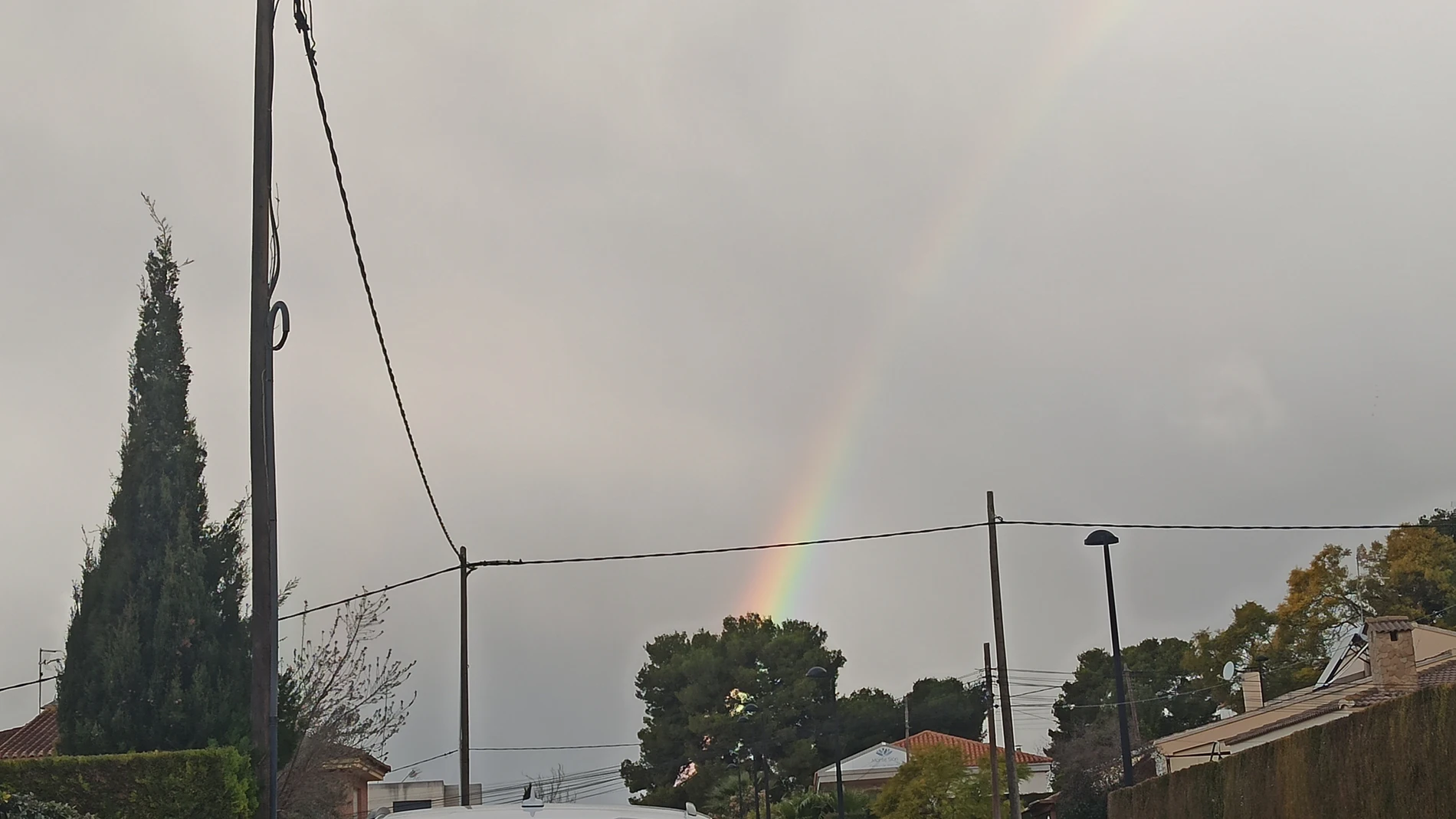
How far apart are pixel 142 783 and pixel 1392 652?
31497 mm

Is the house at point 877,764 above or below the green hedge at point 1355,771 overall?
below

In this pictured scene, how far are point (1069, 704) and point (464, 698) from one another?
60124 millimetres

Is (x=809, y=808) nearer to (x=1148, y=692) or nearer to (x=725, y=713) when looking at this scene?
(x=725, y=713)

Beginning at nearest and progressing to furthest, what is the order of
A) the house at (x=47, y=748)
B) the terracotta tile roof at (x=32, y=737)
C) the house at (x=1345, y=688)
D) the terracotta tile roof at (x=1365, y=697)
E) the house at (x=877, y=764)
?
the house at (x=47, y=748) < the terracotta tile roof at (x=32, y=737) < the terracotta tile roof at (x=1365, y=697) < the house at (x=1345, y=688) < the house at (x=877, y=764)

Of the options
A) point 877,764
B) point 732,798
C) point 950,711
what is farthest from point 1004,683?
point 950,711

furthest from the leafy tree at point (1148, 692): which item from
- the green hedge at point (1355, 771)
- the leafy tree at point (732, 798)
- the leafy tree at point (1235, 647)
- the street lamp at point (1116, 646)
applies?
the green hedge at point (1355, 771)

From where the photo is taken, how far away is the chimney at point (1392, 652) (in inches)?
1395

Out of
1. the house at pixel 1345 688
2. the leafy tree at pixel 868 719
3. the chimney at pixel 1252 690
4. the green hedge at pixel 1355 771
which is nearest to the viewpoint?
the green hedge at pixel 1355 771

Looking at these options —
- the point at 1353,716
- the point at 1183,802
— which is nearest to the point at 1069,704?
the point at 1183,802

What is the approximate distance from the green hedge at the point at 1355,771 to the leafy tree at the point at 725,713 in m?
54.3

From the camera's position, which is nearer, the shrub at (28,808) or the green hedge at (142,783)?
the shrub at (28,808)

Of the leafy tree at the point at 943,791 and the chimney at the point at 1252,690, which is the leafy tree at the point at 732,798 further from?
the chimney at the point at 1252,690

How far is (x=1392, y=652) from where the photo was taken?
35.6 m

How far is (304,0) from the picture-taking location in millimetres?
14766
